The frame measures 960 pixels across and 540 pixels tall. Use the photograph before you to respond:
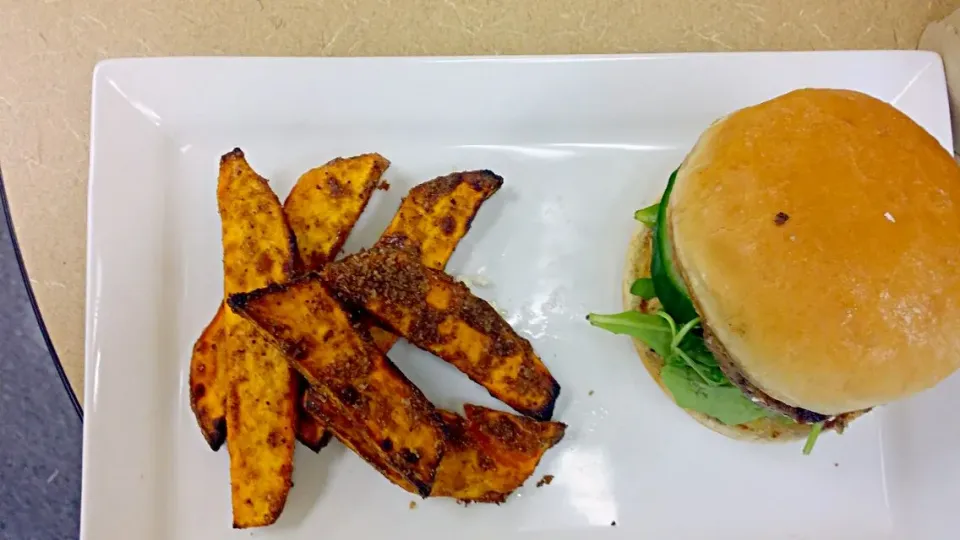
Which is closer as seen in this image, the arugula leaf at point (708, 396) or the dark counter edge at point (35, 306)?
the arugula leaf at point (708, 396)

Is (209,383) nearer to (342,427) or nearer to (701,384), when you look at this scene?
(342,427)

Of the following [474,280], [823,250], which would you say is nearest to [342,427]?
[474,280]

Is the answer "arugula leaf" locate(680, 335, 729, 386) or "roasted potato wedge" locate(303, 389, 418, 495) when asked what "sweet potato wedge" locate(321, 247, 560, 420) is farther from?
"arugula leaf" locate(680, 335, 729, 386)

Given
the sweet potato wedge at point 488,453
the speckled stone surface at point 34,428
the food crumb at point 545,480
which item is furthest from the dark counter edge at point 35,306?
the food crumb at point 545,480

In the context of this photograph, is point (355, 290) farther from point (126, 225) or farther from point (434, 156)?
point (126, 225)

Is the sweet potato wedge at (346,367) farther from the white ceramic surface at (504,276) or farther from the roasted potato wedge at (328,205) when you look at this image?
the white ceramic surface at (504,276)
